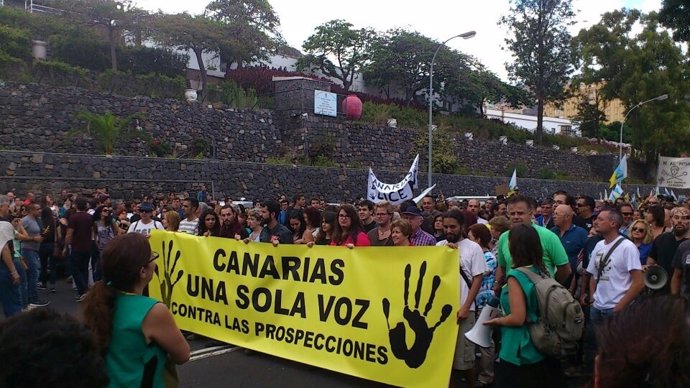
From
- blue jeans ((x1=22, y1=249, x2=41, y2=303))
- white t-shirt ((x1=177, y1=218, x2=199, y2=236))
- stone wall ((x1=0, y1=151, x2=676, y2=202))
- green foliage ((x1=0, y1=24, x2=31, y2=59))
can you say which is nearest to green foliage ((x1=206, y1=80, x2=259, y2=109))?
stone wall ((x1=0, y1=151, x2=676, y2=202))

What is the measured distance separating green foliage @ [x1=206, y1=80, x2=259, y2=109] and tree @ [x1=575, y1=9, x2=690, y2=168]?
86.2 feet

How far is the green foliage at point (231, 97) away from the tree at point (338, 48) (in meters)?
16.0

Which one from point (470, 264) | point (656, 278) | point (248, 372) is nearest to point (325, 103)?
point (248, 372)

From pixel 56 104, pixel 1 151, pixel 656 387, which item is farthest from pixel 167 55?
pixel 656 387

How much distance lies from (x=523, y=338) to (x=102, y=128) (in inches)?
735

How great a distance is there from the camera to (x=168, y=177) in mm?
20359

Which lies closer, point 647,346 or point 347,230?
point 647,346

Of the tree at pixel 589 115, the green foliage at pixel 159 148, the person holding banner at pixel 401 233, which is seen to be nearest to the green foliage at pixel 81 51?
the green foliage at pixel 159 148

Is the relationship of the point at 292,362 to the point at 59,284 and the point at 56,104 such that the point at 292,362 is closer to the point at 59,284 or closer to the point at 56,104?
the point at 59,284

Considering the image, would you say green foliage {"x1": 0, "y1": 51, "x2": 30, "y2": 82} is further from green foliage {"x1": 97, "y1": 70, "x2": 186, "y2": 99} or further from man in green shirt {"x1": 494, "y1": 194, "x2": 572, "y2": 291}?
man in green shirt {"x1": 494, "y1": 194, "x2": 572, "y2": 291}

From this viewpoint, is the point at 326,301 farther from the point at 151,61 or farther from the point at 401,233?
the point at 151,61

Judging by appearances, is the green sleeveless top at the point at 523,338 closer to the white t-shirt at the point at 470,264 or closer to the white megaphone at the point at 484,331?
the white megaphone at the point at 484,331

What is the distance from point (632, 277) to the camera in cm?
532

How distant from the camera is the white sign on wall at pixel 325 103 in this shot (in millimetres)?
28047
